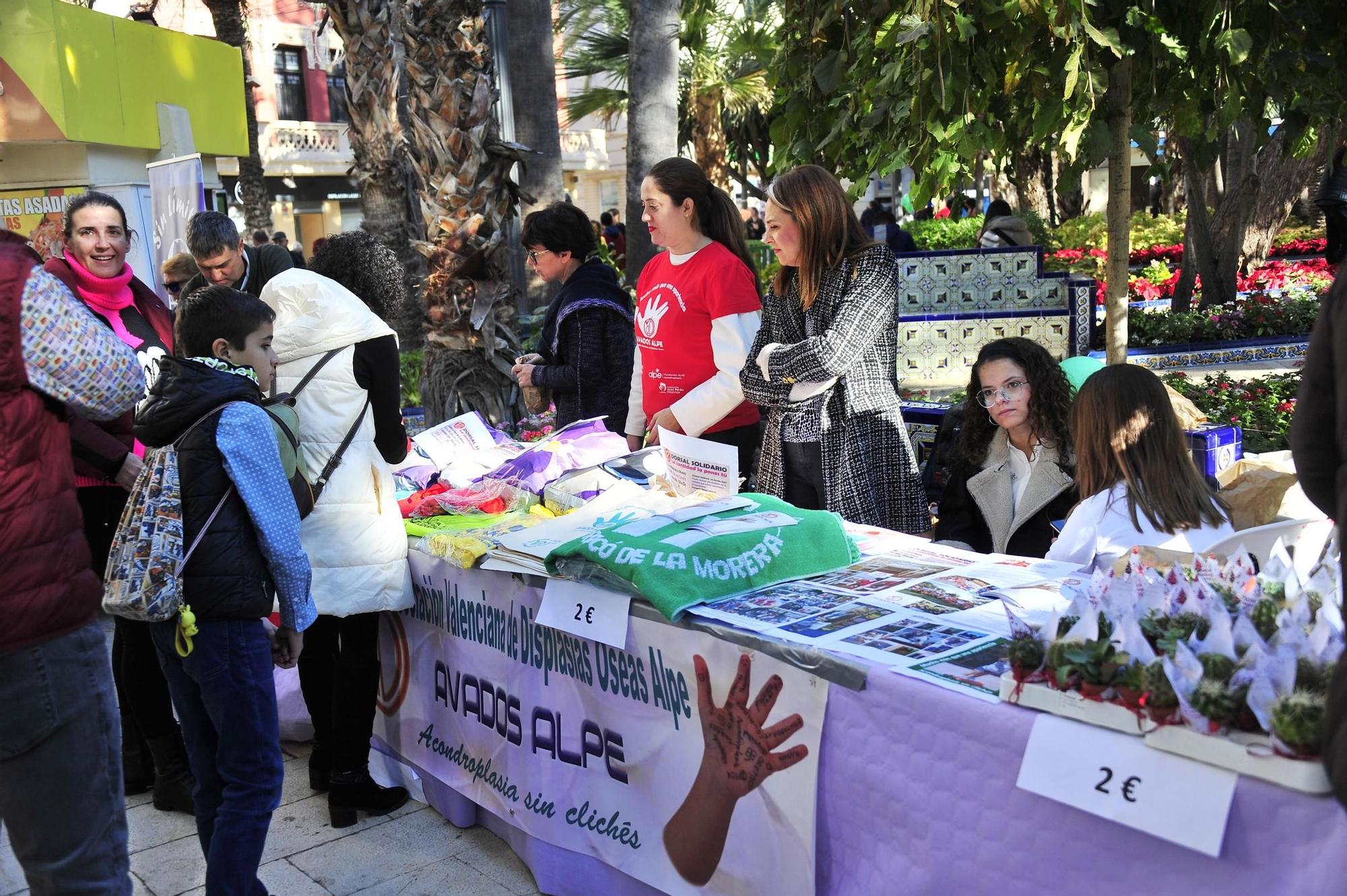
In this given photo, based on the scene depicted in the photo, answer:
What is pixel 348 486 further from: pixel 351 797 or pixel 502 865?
pixel 502 865

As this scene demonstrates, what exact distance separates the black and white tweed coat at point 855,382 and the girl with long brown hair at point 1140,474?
80 centimetres

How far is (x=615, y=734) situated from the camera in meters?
2.96

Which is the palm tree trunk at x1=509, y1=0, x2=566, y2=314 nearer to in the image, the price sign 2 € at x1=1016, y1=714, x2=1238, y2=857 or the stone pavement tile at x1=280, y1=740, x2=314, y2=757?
the stone pavement tile at x1=280, y1=740, x2=314, y2=757

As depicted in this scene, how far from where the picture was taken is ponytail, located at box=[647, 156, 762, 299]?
3975mm

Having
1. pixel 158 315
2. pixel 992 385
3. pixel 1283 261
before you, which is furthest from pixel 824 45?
pixel 1283 261

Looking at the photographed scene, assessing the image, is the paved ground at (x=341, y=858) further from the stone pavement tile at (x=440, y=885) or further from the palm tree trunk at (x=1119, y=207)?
the palm tree trunk at (x=1119, y=207)

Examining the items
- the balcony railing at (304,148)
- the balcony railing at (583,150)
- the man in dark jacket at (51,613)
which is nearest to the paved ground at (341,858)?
the man in dark jacket at (51,613)

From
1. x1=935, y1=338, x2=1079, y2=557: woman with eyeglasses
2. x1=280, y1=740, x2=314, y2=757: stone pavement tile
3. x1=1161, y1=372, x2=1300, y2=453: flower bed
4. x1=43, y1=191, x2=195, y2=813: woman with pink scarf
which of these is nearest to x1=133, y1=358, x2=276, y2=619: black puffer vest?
x1=43, y1=191, x2=195, y2=813: woman with pink scarf

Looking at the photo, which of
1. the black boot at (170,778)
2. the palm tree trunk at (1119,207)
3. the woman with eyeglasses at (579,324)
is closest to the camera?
the black boot at (170,778)

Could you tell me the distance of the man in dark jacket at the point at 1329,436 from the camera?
1424 mm

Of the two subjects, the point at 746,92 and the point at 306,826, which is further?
the point at 746,92

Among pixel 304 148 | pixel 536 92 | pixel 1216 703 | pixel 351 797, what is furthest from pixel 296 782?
pixel 304 148

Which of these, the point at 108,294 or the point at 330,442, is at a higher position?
the point at 108,294

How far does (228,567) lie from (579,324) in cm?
203
